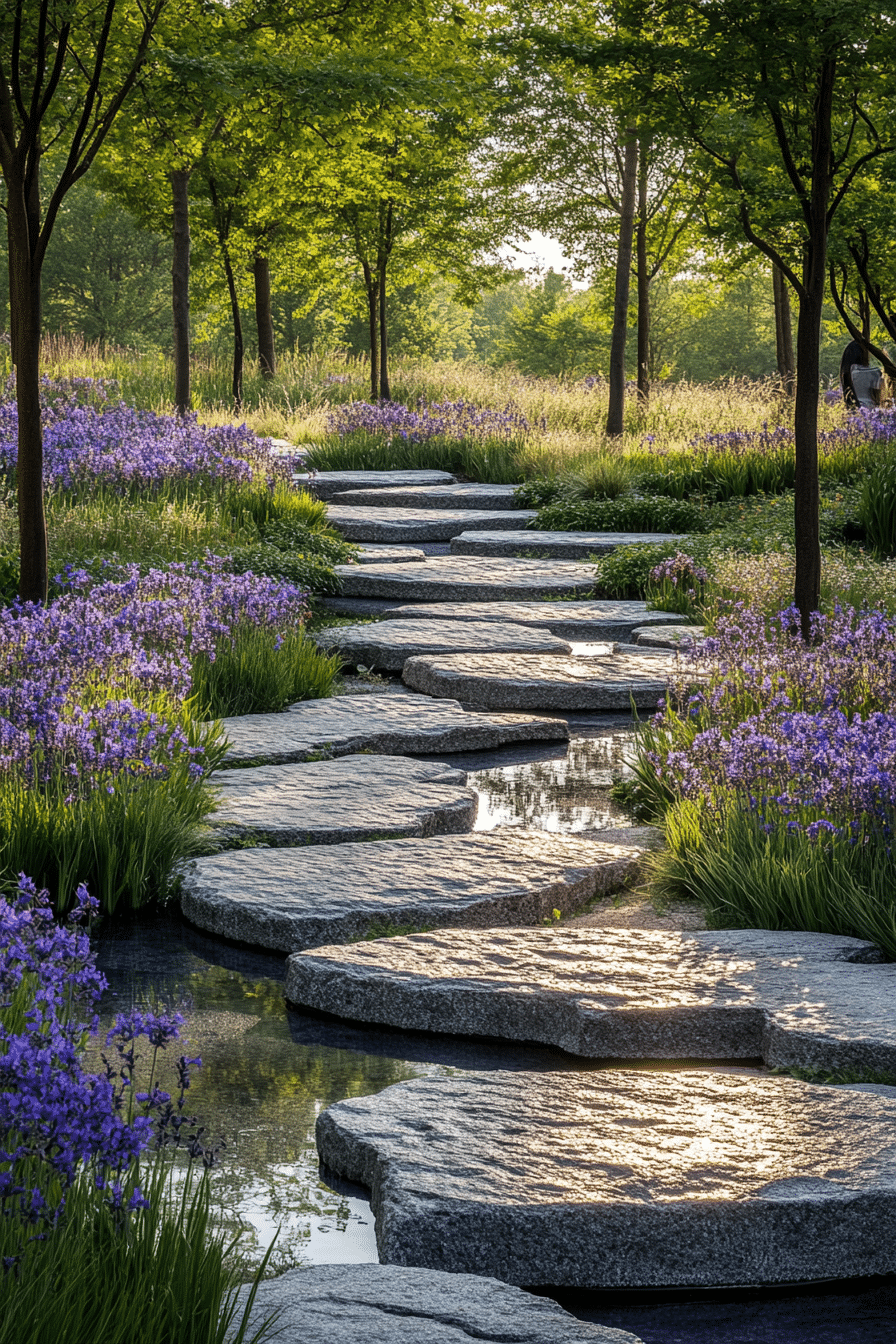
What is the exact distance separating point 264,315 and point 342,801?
2261 cm

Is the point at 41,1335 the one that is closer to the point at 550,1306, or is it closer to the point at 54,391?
the point at 550,1306

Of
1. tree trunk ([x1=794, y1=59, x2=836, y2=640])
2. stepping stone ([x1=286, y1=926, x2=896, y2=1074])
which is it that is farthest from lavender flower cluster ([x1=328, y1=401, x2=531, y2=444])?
stepping stone ([x1=286, y1=926, x2=896, y2=1074])

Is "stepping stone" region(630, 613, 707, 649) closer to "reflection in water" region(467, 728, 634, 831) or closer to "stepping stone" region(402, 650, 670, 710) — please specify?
"stepping stone" region(402, 650, 670, 710)

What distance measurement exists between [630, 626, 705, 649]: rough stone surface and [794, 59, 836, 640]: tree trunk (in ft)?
3.80

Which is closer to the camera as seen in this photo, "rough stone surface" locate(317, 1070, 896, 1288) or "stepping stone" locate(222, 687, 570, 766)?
"rough stone surface" locate(317, 1070, 896, 1288)

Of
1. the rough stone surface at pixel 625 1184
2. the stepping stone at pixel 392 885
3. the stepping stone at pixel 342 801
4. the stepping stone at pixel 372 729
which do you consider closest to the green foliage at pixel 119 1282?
the rough stone surface at pixel 625 1184

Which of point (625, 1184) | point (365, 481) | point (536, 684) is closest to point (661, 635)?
point (536, 684)

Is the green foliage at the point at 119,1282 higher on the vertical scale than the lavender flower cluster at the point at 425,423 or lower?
lower

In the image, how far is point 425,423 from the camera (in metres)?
17.8

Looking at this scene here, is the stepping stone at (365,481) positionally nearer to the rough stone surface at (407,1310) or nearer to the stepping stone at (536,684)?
→ the stepping stone at (536,684)

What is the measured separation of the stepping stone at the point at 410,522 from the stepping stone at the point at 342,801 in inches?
257

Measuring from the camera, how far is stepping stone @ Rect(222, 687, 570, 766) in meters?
5.89

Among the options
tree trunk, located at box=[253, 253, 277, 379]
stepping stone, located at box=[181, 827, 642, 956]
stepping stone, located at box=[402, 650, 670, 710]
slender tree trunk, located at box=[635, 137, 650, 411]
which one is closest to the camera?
stepping stone, located at box=[181, 827, 642, 956]

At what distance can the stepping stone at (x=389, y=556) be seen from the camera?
10.7 metres
